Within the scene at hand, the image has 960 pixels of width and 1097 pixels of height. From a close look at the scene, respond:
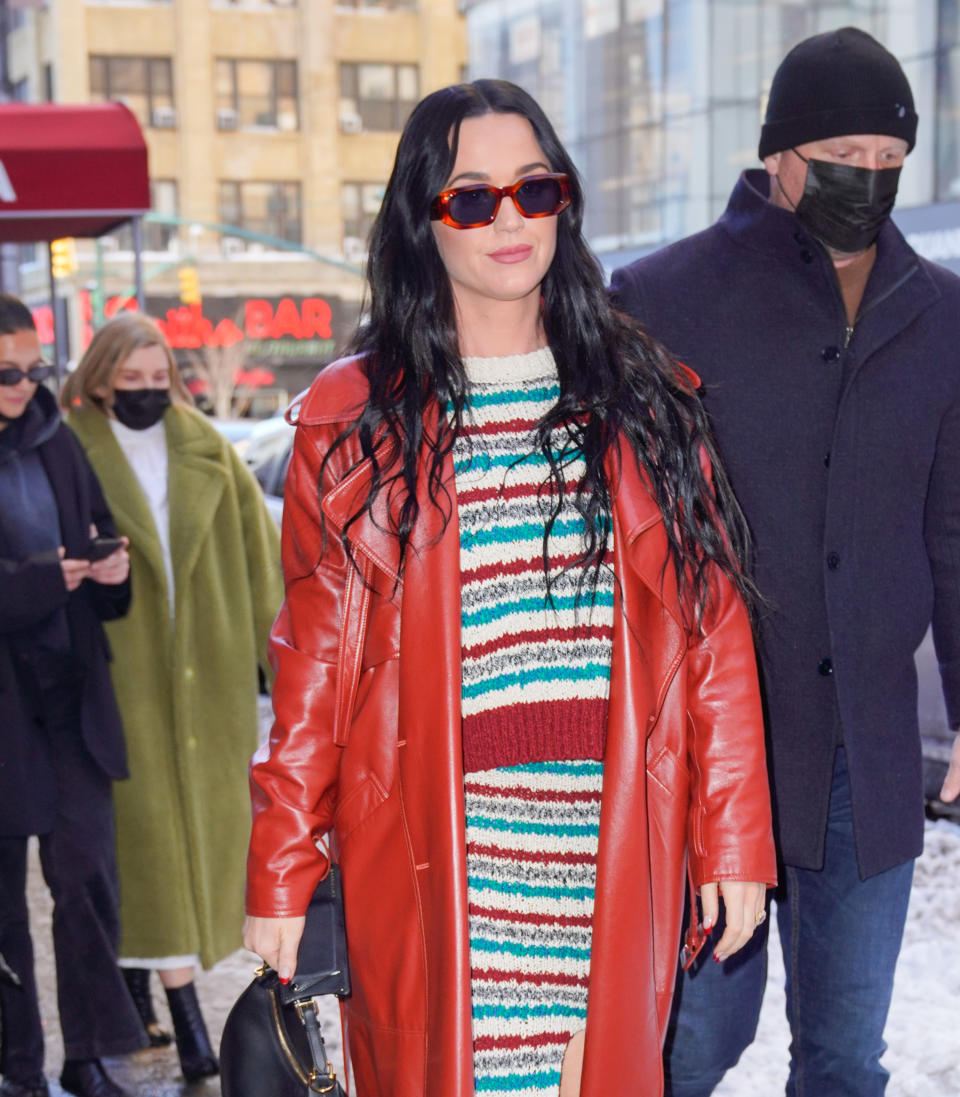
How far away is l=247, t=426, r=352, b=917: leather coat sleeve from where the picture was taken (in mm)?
2520

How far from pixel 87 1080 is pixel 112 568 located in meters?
1.46

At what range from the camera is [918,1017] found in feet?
15.3

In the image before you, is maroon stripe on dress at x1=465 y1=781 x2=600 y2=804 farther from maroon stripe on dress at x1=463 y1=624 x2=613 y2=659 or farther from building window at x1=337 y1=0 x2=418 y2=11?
building window at x1=337 y1=0 x2=418 y2=11

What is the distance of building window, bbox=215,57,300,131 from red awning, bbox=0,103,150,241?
1615 inches

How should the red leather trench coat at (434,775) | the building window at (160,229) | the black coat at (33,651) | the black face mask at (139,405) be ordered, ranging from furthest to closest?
the building window at (160,229), the black face mask at (139,405), the black coat at (33,651), the red leather trench coat at (434,775)

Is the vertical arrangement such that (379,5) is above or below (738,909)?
above

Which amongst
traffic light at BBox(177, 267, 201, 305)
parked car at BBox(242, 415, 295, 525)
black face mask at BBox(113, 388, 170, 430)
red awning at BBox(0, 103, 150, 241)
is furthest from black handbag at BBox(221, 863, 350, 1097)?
traffic light at BBox(177, 267, 201, 305)

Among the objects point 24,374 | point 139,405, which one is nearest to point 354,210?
point 139,405

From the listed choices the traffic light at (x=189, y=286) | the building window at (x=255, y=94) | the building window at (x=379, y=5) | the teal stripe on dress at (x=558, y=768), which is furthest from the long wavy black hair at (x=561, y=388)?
the building window at (x=379, y=5)

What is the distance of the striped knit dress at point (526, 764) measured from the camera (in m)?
2.51

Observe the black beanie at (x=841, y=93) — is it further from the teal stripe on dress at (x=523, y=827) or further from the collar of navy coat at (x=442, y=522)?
the teal stripe on dress at (x=523, y=827)

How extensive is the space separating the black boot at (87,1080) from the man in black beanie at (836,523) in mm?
2062

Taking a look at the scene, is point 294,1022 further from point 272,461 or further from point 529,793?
point 272,461

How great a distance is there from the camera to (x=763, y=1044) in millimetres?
4562
